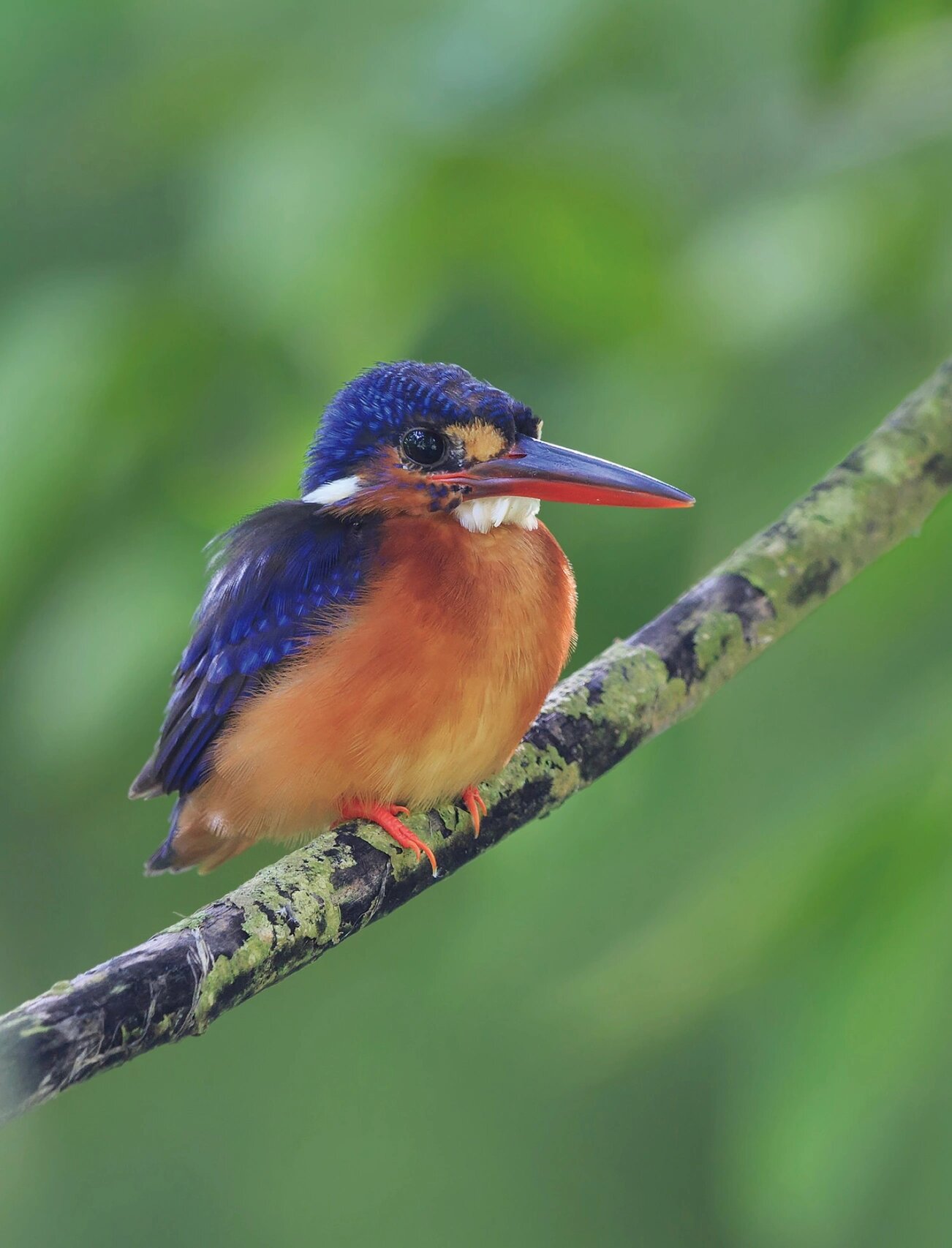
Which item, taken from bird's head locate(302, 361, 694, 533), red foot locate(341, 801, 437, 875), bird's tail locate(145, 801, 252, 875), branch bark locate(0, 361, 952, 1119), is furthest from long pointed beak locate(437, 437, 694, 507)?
bird's tail locate(145, 801, 252, 875)

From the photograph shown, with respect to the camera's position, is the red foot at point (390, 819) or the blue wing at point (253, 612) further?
the blue wing at point (253, 612)

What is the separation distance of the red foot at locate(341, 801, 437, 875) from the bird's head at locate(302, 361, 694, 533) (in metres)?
0.38

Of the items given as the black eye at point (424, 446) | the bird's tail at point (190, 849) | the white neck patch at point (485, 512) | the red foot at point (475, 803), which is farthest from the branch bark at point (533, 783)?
the bird's tail at point (190, 849)

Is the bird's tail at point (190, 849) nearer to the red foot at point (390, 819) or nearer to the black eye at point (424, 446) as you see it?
the red foot at point (390, 819)

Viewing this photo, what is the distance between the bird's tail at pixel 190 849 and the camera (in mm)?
1974

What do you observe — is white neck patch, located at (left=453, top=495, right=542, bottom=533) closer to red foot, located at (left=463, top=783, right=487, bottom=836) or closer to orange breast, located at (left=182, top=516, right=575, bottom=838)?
orange breast, located at (left=182, top=516, right=575, bottom=838)

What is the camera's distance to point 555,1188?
3402mm

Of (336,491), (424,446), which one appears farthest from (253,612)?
(424,446)

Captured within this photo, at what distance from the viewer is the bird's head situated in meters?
1.64

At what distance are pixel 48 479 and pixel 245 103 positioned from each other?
69cm

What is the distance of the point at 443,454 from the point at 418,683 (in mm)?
305

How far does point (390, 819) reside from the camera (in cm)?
154

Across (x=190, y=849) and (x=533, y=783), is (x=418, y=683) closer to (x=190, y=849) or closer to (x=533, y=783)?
(x=533, y=783)

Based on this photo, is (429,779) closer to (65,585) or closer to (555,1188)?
(65,585)
